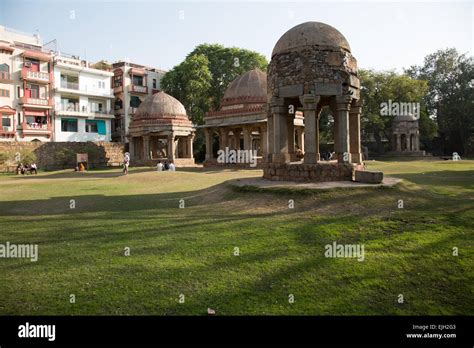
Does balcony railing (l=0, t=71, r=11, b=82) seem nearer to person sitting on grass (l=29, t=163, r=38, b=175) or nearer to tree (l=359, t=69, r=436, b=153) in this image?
person sitting on grass (l=29, t=163, r=38, b=175)

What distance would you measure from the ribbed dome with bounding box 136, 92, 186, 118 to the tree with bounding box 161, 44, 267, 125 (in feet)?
18.5

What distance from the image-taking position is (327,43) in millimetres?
12453

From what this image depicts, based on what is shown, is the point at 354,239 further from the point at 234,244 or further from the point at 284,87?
the point at 284,87

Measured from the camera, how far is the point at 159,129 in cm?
3388

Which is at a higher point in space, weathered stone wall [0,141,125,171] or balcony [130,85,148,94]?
balcony [130,85,148,94]

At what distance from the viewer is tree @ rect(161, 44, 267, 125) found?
41156 millimetres

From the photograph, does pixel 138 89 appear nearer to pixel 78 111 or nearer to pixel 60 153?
pixel 78 111

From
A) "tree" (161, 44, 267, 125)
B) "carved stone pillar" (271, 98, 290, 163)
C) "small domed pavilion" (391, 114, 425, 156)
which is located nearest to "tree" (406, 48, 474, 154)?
"small domed pavilion" (391, 114, 425, 156)

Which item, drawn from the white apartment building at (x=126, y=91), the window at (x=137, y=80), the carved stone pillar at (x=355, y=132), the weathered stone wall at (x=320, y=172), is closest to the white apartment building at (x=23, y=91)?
→ the white apartment building at (x=126, y=91)

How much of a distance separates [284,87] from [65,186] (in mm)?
11569
